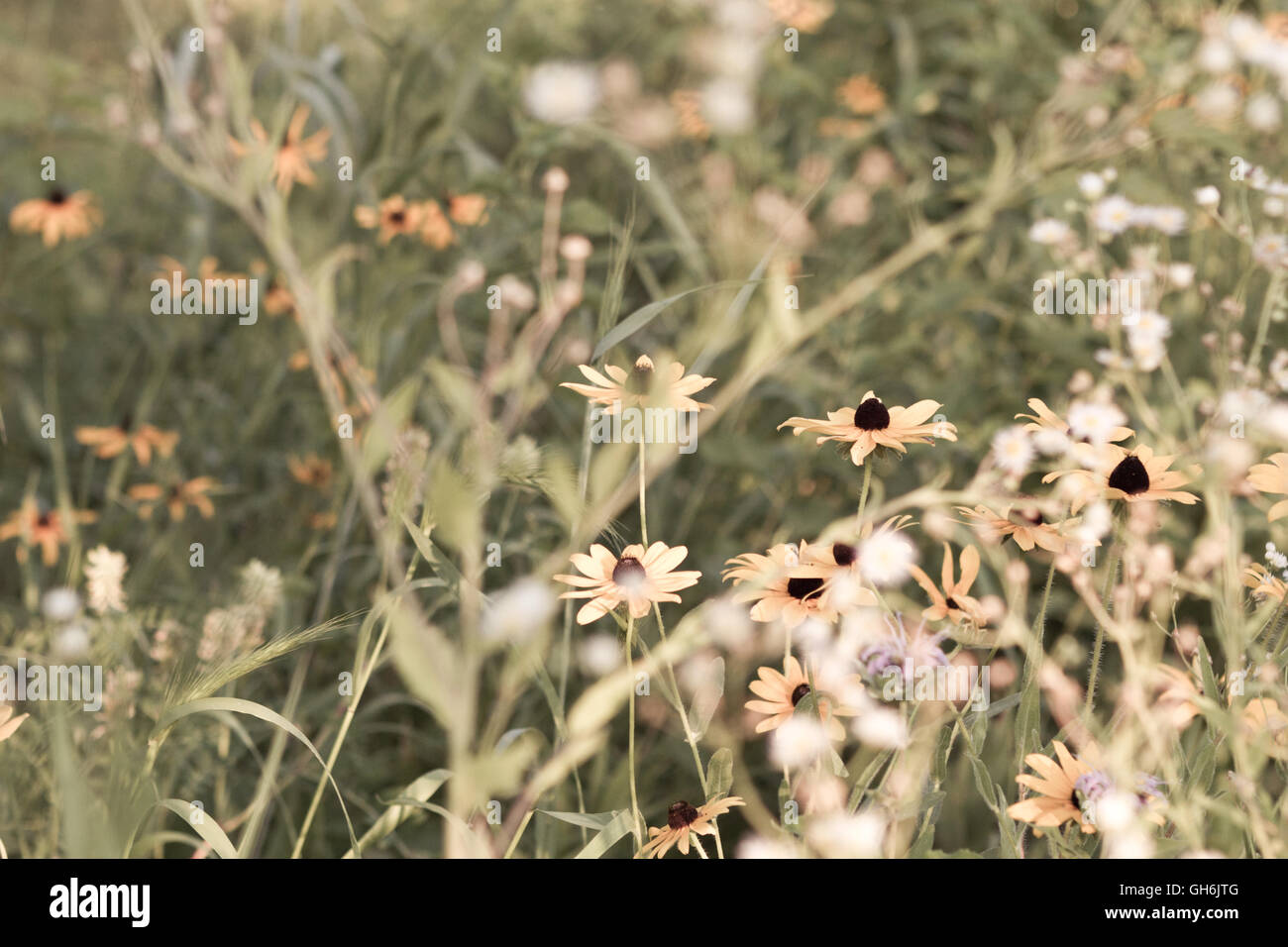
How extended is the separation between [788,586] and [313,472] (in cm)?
109

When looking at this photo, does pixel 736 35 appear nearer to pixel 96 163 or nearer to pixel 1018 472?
pixel 1018 472

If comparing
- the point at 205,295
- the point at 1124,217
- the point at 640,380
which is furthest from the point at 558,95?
the point at 640,380

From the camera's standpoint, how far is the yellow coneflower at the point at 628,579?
73 centimetres

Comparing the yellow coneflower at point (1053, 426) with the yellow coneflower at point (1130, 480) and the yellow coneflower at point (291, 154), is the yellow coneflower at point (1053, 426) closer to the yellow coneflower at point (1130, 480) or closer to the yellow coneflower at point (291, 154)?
the yellow coneflower at point (1130, 480)

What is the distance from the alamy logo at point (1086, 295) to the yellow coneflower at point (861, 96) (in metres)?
0.69

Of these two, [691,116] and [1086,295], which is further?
[691,116]

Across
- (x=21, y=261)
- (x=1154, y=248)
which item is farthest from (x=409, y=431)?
(x=21, y=261)

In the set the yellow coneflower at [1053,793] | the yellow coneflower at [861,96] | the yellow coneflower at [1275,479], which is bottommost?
the yellow coneflower at [1053,793]

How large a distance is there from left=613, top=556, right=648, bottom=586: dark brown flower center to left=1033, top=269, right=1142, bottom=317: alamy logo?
0.79m

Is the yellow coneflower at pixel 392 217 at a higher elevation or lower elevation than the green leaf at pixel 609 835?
higher

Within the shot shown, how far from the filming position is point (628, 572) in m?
0.74

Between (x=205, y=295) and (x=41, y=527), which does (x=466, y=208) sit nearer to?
(x=205, y=295)

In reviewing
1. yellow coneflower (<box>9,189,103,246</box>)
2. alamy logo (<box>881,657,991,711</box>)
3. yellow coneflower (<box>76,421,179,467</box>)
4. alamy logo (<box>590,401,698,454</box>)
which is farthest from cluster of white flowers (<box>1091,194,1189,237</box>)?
yellow coneflower (<box>9,189,103,246</box>)
